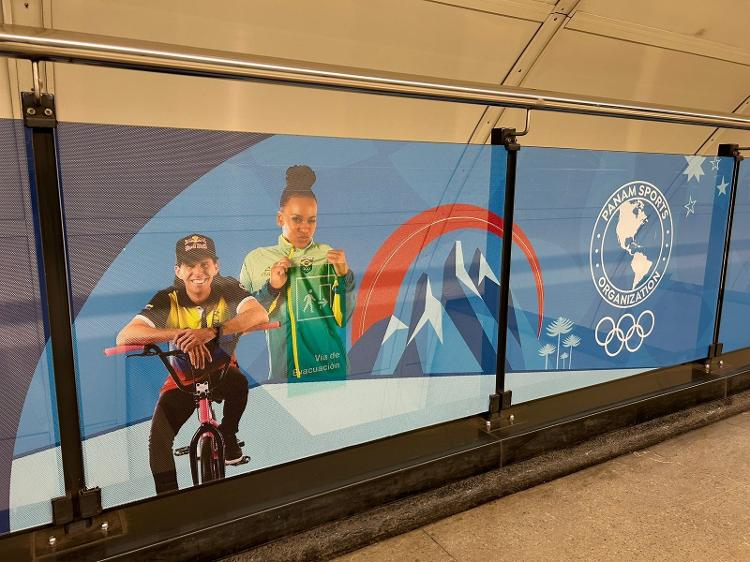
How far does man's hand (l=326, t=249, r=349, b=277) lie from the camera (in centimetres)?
184

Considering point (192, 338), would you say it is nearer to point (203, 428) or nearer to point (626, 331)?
point (203, 428)

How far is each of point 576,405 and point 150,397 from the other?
70.3 inches

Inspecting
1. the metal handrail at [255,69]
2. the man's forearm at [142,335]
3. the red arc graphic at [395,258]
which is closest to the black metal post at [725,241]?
the metal handrail at [255,69]

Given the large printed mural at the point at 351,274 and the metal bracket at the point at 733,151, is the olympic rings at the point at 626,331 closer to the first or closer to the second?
the large printed mural at the point at 351,274

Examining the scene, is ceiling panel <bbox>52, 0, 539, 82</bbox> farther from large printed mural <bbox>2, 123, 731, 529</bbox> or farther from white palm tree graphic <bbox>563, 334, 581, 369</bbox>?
white palm tree graphic <bbox>563, 334, 581, 369</bbox>

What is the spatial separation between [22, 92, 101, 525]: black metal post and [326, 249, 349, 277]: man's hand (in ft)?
→ 2.38

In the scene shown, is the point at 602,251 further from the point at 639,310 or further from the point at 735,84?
the point at 735,84

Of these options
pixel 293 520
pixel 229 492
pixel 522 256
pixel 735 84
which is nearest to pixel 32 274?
pixel 229 492

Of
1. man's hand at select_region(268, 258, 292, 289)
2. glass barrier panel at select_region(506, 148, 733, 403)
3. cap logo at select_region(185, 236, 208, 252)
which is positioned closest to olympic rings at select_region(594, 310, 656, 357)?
glass barrier panel at select_region(506, 148, 733, 403)

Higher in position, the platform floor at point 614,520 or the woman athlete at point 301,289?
the woman athlete at point 301,289

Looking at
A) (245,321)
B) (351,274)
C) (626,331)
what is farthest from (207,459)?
(626,331)

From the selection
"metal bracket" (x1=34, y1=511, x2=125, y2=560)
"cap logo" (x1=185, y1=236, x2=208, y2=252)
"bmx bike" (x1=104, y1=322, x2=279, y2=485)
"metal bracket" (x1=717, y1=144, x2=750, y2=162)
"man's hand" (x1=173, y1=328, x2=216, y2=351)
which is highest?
"metal bracket" (x1=717, y1=144, x2=750, y2=162)

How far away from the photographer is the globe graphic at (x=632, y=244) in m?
2.52

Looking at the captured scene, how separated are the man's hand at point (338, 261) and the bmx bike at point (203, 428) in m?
0.25
